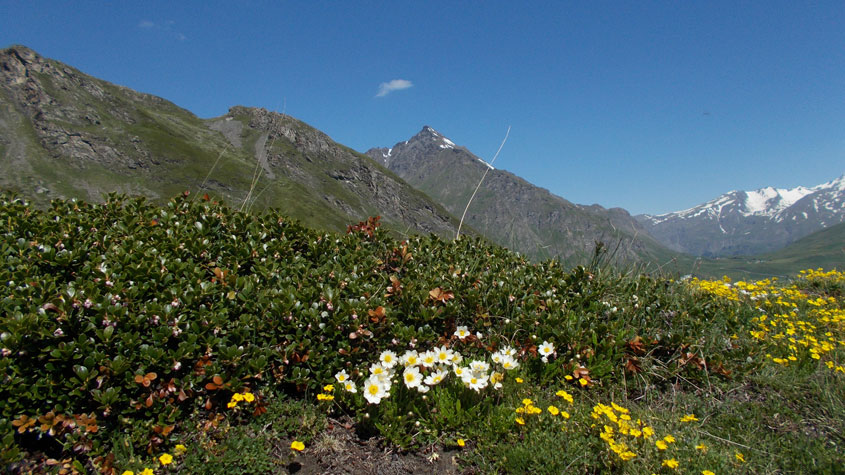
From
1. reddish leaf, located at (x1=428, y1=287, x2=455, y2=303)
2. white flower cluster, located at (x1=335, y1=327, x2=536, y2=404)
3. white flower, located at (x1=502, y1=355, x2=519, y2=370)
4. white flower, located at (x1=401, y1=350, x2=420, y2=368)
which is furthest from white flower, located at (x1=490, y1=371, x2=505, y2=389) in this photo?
reddish leaf, located at (x1=428, y1=287, x2=455, y2=303)

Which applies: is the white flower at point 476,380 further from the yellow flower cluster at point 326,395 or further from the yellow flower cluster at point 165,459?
the yellow flower cluster at point 165,459

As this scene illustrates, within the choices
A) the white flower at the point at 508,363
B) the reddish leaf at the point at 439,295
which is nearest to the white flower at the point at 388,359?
the reddish leaf at the point at 439,295

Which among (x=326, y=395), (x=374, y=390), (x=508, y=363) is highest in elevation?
(x=508, y=363)

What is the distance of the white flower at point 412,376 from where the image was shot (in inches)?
135

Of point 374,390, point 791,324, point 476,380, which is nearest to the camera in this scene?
point 374,390

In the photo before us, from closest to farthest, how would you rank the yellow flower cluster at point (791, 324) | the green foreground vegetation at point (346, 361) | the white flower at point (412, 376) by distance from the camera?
the green foreground vegetation at point (346, 361) → the white flower at point (412, 376) → the yellow flower cluster at point (791, 324)

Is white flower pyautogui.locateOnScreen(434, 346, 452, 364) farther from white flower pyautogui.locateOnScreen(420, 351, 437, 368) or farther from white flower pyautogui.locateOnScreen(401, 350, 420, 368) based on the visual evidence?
white flower pyautogui.locateOnScreen(401, 350, 420, 368)

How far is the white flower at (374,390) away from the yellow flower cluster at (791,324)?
4.09 metres

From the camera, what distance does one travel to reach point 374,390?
A: 3.38 m

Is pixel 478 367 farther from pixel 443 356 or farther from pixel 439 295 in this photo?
pixel 439 295

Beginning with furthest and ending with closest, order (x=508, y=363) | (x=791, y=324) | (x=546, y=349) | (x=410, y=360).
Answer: (x=791, y=324)
(x=546, y=349)
(x=508, y=363)
(x=410, y=360)

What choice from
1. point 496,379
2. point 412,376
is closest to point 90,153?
point 412,376

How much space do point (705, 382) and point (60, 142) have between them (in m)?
225

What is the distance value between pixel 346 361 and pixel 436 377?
83cm
